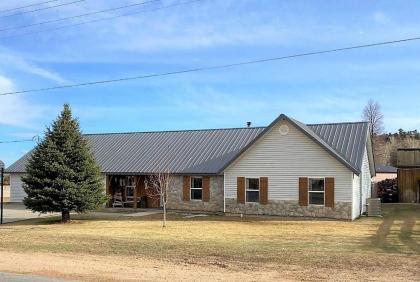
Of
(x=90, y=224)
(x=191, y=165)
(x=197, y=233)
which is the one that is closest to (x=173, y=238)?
(x=197, y=233)

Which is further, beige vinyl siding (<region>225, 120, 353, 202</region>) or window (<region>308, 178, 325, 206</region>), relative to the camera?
window (<region>308, 178, 325, 206</region>)

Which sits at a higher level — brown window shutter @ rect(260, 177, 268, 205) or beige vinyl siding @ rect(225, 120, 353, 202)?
beige vinyl siding @ rect(225, 120, 353, 202)

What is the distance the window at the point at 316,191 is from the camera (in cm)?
2634

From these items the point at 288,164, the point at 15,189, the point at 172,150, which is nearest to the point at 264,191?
the point at 288,164

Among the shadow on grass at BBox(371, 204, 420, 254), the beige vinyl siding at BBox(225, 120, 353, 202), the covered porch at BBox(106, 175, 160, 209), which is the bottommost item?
Answer: the shadow on grass at BBox(371, 204, 420, 254)

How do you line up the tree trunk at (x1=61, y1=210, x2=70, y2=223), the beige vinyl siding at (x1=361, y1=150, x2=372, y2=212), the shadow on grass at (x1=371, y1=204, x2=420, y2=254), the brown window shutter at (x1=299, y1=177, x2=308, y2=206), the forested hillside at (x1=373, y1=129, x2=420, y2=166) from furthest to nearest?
the forested hillside at (x1=373, y1=129, x2=420, y2=166) < the beige vinyl siding at (x1=361, y1=150, x2=372, y2=212) < the brown window shutter at (x1=299, y1=177, x2=308, y2=206) < the tree trunk at (x1=61, y1=210, x2=70, y2=223) < the shadow on grass at (x1=371, y1=204, x2=420, y2=254)

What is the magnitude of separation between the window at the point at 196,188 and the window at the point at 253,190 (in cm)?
325

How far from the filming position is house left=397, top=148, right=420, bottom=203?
1511 inches

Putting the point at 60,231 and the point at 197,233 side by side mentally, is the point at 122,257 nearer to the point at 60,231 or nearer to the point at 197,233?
the point at 197,233

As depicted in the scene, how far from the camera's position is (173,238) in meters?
17.2

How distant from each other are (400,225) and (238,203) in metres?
9.08

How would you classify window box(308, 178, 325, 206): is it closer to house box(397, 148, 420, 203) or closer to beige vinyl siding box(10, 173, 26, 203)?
house box(397, 148, 420, 203)

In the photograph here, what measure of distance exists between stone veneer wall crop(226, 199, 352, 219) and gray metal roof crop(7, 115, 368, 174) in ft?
6.72

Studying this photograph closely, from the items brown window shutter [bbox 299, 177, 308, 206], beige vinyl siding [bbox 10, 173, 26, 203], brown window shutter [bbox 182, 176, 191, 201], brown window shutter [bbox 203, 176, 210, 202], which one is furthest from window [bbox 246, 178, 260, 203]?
beige vinyl siding [bbox 10, 173, 26, 203]
